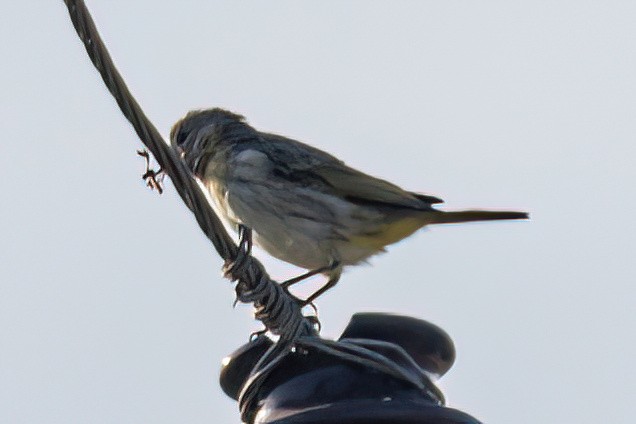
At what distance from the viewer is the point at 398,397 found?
3.92 metres

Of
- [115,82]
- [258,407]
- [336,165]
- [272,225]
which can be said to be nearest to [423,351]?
[258,407]

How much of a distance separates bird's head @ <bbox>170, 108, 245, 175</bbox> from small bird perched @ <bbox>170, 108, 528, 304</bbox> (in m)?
0.16

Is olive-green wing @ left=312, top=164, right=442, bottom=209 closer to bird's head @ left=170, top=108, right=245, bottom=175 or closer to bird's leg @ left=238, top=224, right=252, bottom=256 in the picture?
bird's head @ left=170, top=108, right=245, bottom=175

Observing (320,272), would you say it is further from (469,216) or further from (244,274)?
(244,274)

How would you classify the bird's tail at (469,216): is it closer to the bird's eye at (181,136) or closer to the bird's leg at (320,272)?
the bird's leg at (320,272)

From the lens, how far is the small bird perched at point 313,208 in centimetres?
655

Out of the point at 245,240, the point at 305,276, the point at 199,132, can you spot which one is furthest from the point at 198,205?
the point at 199,132

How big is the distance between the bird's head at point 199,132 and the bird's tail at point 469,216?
1.35m

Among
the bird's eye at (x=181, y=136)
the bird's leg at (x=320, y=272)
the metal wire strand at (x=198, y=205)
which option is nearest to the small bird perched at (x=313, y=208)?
the bird's leg at (x=320, y=272)

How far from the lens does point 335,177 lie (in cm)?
685

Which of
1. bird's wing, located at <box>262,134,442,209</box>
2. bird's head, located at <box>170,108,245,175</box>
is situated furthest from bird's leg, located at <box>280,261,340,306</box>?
bird's head, located at <box>170,108,245,175</box>

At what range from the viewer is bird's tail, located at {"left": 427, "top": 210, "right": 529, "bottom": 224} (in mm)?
6496

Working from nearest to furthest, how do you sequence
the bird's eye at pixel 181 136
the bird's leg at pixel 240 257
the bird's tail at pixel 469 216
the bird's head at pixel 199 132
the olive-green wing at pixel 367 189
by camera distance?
the bird's leg at pixel 240 257
the bird's tail at pixel 469 216
the olive-green wing at pixel 367 189
the bird's head at pixel 199 132
the bird's eye at pixel 181 136

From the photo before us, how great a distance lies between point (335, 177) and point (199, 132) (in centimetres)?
93
